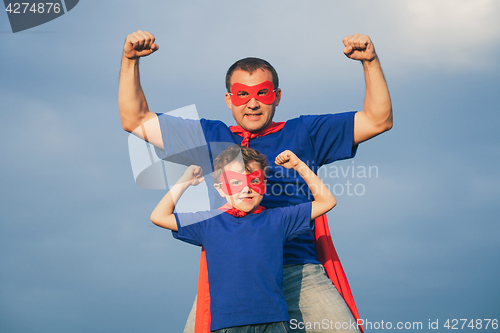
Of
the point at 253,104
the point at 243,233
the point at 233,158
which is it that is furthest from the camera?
the point at 253,104

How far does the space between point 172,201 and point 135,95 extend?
1099 mm

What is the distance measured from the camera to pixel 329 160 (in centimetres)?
417

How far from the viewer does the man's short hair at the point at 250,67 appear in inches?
171

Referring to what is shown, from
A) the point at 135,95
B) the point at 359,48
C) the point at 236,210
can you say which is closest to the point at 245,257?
the point at 236,210

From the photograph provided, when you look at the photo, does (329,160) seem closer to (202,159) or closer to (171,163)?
(202,159)

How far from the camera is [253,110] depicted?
4.20 meters

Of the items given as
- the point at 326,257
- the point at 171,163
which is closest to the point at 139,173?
the point at 171,163

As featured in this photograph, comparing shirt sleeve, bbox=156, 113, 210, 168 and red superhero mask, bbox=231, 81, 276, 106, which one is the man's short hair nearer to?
red superhero mask, bbox=231, 81, 276, 106

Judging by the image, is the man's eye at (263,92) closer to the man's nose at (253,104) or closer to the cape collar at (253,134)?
the man's nose at (253,104)

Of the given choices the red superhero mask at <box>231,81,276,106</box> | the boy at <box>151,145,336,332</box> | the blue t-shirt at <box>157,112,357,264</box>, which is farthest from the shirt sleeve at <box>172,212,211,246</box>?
the red superhero mask at <box>231,81,276,106</box>

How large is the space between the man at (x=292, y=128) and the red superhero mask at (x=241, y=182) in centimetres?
34

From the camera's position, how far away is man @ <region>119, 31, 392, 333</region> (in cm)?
369

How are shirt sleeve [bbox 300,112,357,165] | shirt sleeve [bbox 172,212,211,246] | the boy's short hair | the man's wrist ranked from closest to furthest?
1. shirt sleeve [bbox 172,212,211,246]
2. the boy's short hair
3. the man's wrist
4. shirt sleeve [bbox 300,112,357,165]

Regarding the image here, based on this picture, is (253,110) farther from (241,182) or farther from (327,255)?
(327,255)
